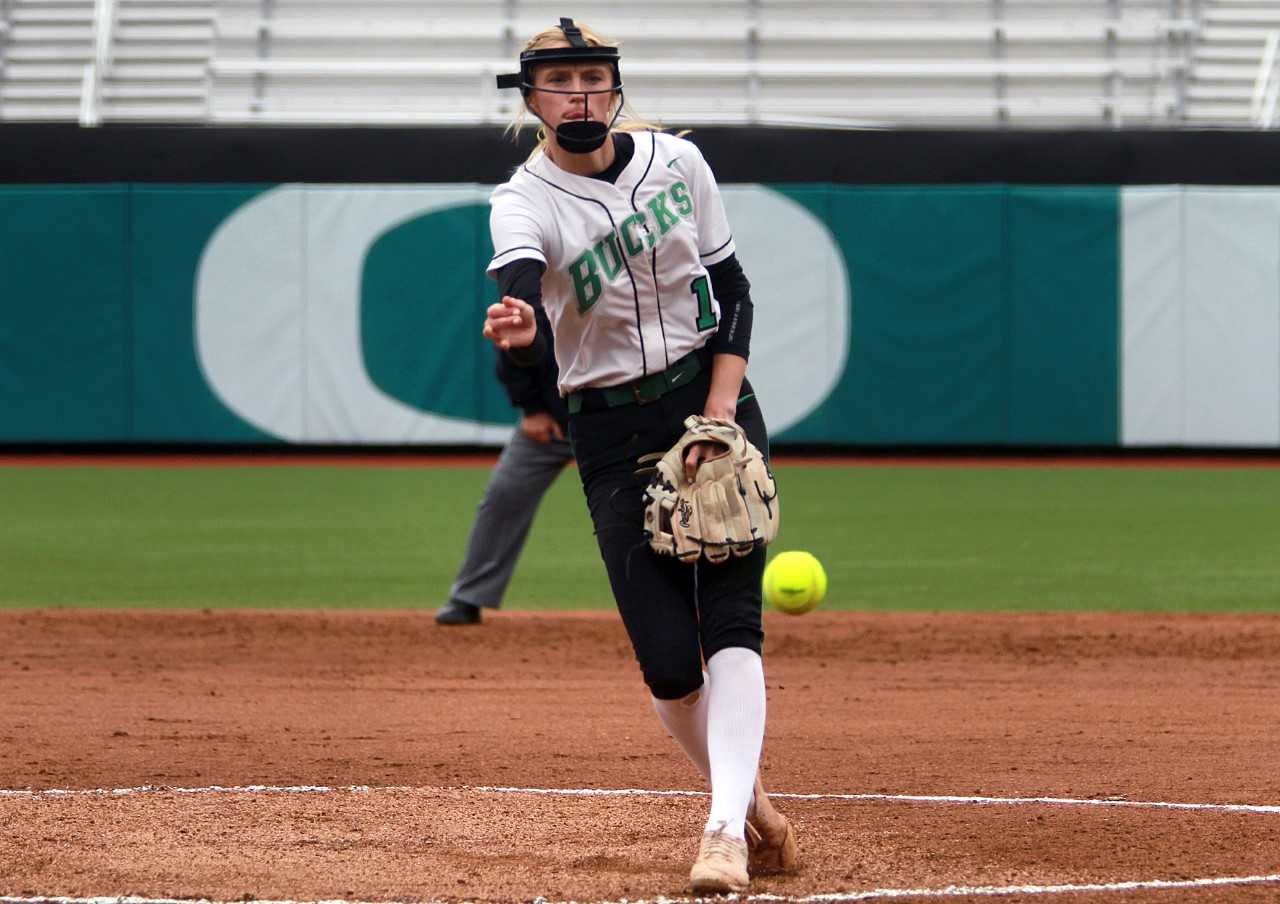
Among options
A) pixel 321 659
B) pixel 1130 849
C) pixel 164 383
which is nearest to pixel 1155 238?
pixel 164 383

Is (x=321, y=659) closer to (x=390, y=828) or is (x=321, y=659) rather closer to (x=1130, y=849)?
(x=390, y=828)

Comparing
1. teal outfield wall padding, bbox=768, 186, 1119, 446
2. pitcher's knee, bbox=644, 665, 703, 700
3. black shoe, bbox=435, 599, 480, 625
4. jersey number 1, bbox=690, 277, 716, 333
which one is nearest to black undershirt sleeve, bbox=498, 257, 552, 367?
jersey number 1, bbox=690, 277, 716, 333

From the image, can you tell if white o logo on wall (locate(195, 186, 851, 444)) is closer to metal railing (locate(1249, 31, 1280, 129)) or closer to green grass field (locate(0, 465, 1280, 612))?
green grass field (locate(0, 465, 1280, 612))

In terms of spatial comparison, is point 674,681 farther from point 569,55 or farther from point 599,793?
point 569,55

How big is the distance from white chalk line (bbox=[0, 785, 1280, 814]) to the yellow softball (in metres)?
2.11

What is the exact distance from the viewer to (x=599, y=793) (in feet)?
15.9

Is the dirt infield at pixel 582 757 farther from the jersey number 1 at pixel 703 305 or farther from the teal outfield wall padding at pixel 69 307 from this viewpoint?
the teal outfield wall padding at pixel 69 307

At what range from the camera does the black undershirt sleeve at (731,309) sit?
12.9 feet

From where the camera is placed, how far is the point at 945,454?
15711 millimetres

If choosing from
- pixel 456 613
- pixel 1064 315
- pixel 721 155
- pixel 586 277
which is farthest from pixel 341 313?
pixel 586 277

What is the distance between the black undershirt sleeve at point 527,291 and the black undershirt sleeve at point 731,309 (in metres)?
0.46

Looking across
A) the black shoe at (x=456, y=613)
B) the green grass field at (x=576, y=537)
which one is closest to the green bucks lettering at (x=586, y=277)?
the black shoe at (x=456, y=613)

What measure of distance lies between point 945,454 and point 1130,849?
1171 centimetres

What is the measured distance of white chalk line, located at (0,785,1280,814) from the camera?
470cm
